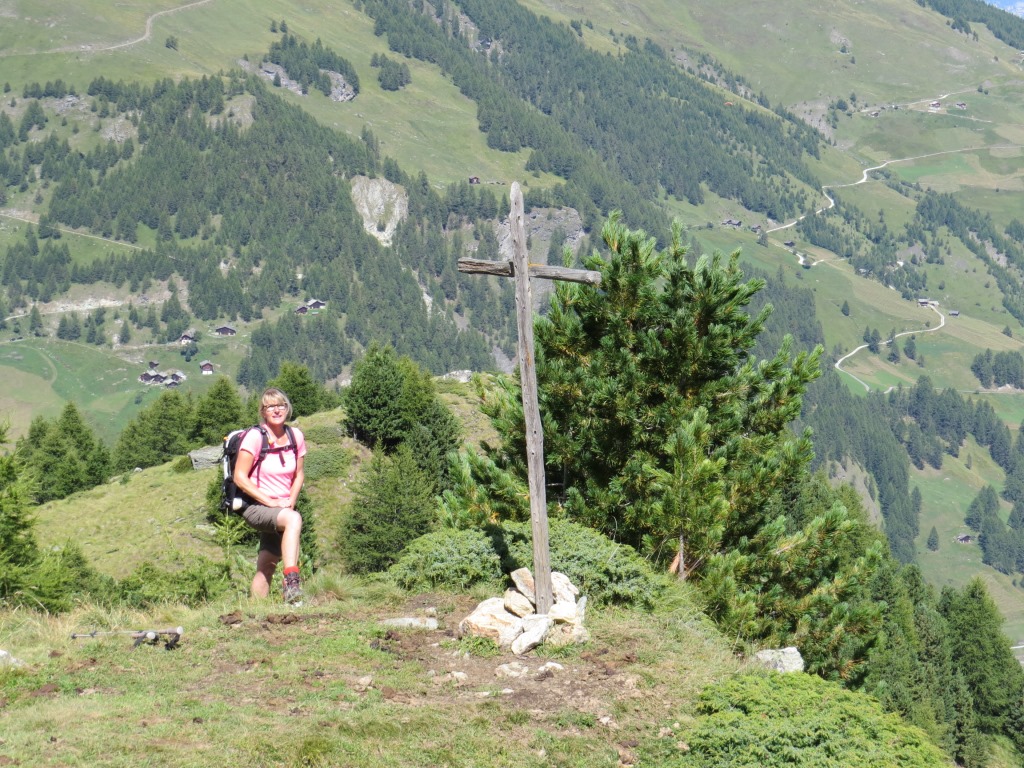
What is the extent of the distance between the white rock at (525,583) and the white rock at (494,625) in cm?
Result: 58

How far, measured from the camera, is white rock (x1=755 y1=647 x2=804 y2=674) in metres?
16.2

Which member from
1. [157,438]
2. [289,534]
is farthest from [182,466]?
[289,534]

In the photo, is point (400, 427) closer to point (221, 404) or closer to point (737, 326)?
point (221, 404)

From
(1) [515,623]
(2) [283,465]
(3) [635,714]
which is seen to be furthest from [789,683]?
(2) [283,465]

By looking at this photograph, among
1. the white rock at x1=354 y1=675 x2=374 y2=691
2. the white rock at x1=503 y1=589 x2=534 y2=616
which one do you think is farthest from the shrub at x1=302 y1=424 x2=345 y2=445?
the white rock at x1=354 y1=675 x2=374 y2=691

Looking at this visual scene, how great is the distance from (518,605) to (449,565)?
2.40 m

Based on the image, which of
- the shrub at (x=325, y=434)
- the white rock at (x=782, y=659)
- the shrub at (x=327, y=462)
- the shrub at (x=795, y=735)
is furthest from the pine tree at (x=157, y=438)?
the shrub at (x=795, y=735)

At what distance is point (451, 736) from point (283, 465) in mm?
5509

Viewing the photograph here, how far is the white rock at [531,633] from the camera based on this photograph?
1384 centimetres

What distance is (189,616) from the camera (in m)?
14.7

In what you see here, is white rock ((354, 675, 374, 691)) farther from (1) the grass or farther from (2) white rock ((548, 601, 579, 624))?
(2) white rock ((548, 601, 579, 624))

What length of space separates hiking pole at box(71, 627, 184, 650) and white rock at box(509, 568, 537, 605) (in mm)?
5161

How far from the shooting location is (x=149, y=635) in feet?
43.7

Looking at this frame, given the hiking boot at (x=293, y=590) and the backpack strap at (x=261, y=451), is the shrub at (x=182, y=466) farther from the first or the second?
the backpack strap at (x=261, y=451)
